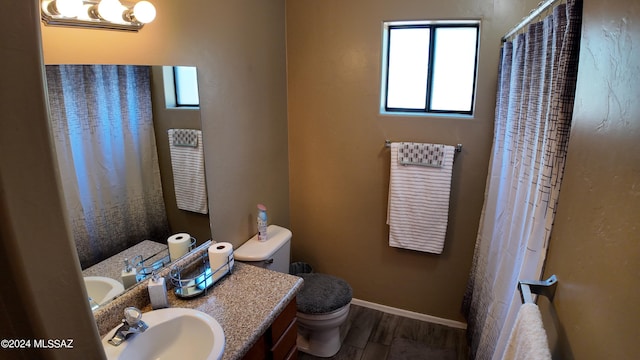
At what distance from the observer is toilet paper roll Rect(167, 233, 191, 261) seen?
1.75m

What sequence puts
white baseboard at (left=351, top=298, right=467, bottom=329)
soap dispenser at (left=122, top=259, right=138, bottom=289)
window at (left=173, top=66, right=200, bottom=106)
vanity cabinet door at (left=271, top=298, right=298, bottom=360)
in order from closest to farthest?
soap dispenser at (left=122, top=259, right=138, bottom=289), vanity cabinet door at (left=271, top=298, right=298, bottom=360), window at (left=173, top=66, right=200, bottom=106), white baseboard at (left=351, top=298, right=467, bottom=329)

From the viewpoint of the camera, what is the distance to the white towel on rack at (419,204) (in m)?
2.45

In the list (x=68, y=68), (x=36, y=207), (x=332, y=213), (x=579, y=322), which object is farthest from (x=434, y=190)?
(x=36, y=207)

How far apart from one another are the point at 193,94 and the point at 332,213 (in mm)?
1486

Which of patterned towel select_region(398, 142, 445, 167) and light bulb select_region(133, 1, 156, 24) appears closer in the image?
light bulb select_region(133, 1, 156, 24)

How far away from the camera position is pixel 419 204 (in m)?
2.53

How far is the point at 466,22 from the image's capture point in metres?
2.28

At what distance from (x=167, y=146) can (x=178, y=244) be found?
19.2 inches

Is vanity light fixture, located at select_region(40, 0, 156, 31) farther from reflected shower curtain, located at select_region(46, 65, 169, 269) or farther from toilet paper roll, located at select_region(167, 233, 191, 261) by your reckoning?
toilet paper roll, located at select_region(167, 233, 191, 261)

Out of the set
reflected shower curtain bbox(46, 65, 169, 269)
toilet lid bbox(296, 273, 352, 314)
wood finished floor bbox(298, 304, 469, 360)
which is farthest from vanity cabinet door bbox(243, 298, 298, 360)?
wood finished floor bbox(298, 304, 469, 360)

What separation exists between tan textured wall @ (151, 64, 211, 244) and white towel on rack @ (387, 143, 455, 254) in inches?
52.9

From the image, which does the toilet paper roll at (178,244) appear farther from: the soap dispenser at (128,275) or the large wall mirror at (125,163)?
the soap dispenser at (128,275)

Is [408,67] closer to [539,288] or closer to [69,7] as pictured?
[539,288]

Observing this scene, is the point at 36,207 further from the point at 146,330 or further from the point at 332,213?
the point at 332,213
